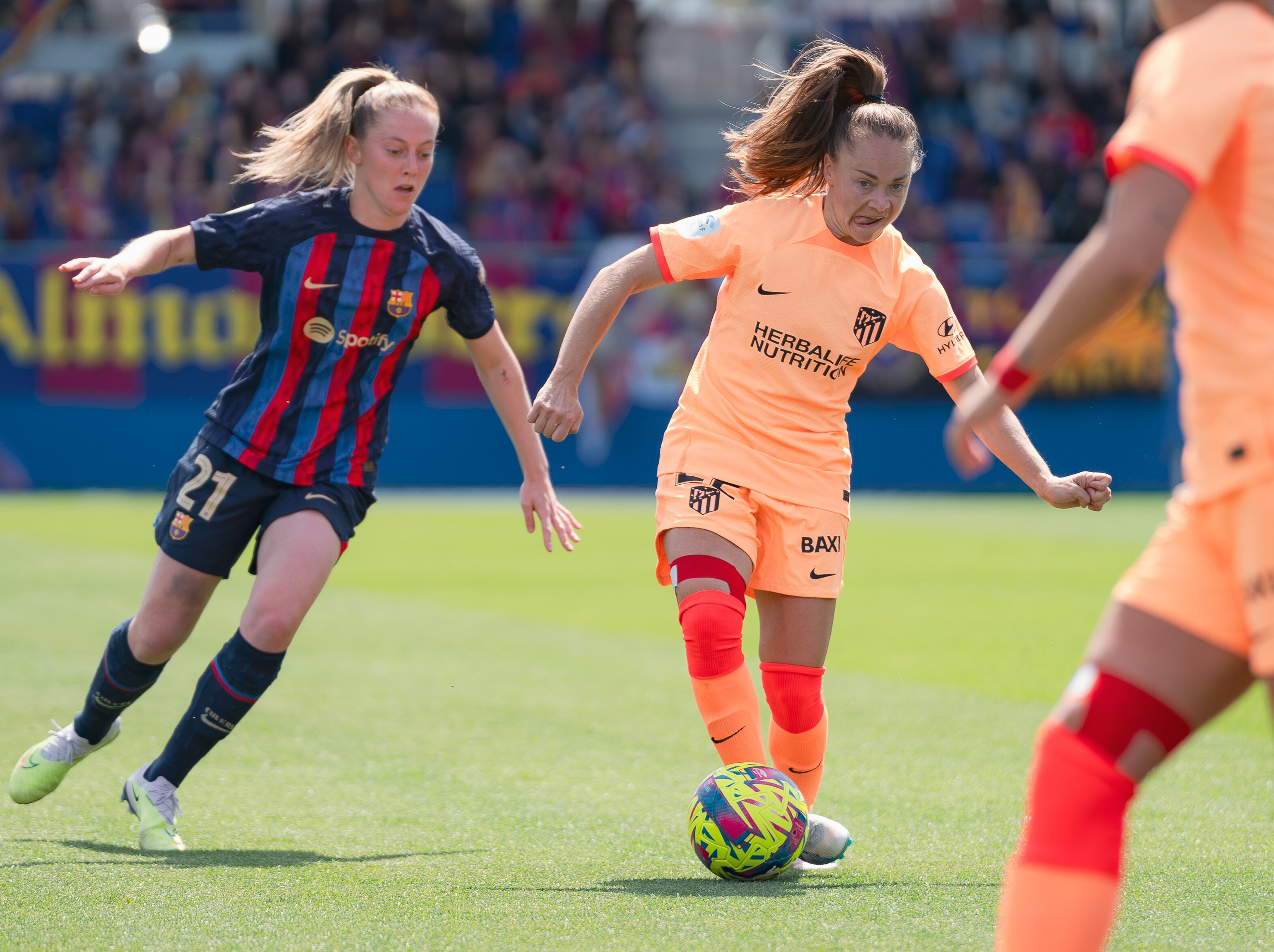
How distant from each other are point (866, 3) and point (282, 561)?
2554 centimetres

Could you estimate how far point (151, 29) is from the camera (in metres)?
23.9

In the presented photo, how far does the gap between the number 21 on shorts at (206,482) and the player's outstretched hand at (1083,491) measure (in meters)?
2.39

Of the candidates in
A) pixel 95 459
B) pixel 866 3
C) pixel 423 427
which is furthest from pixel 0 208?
pixel 866 3

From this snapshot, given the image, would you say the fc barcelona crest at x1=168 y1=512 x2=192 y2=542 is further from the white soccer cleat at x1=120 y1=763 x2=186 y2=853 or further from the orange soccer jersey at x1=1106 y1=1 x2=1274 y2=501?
the orange soccer jersey at x1=1106 y1=1 x2=1274 y2=501

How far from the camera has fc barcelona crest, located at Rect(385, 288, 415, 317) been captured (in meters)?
4.80

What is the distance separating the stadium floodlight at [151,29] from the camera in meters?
23.6

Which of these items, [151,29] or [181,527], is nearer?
[181,527]

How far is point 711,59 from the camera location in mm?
27141

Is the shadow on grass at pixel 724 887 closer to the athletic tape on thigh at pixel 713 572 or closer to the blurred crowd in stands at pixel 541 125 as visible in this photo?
the athletic tape on thigh at pixel 713 572

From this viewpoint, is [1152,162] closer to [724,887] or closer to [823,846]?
[724,887]

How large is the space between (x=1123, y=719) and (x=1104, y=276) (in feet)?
2.37

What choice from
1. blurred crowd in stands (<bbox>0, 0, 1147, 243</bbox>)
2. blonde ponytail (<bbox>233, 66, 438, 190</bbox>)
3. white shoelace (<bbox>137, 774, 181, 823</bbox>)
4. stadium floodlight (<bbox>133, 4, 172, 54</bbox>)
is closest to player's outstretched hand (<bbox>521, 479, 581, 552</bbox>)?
blonde ponytail (<bbox>233, 66, 438, 190</bbox>)

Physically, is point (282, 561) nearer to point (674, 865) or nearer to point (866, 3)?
point (674, 865)

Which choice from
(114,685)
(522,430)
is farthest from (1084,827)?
(114,685)
